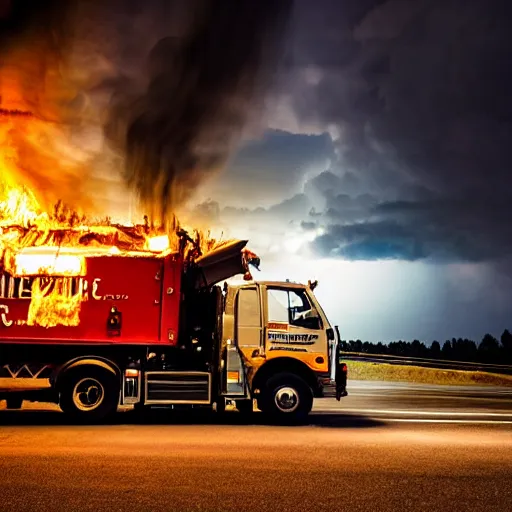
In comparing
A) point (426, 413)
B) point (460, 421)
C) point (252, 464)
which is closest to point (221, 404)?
point (460, 421)

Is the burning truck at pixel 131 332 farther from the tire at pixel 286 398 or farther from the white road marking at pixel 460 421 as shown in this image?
the white road marking at pixel 460 421

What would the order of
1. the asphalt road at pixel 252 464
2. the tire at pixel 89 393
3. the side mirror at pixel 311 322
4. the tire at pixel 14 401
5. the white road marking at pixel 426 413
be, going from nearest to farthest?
the asphalt road at pixel 252 464 → the tire at pixel 89 393 → the tire at pixel 14 401 → the side mirror at pixel 311 322 → the white road marking at pixel 426 413

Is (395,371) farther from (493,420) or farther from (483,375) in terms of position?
(493,420)

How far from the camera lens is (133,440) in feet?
34.2

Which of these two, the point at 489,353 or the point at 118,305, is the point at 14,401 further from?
the point at 489,353

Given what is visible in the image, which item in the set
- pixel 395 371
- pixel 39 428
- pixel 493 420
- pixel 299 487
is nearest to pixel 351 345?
pixel 395 371

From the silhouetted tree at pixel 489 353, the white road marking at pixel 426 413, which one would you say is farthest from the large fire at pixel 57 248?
the silhouetted tree at pixel 489 353

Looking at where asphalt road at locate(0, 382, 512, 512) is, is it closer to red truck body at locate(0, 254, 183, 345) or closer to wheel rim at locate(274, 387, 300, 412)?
wheel rim at locate(274, 387, 300, 412)

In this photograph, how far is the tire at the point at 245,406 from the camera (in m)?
14.2

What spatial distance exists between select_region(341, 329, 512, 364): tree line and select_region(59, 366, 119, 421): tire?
32709mm

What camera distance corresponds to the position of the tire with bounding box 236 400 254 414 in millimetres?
14203

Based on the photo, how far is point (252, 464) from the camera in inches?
337

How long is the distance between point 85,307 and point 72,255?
95 centimetres

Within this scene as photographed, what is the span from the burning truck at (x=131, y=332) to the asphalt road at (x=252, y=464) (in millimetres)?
576
